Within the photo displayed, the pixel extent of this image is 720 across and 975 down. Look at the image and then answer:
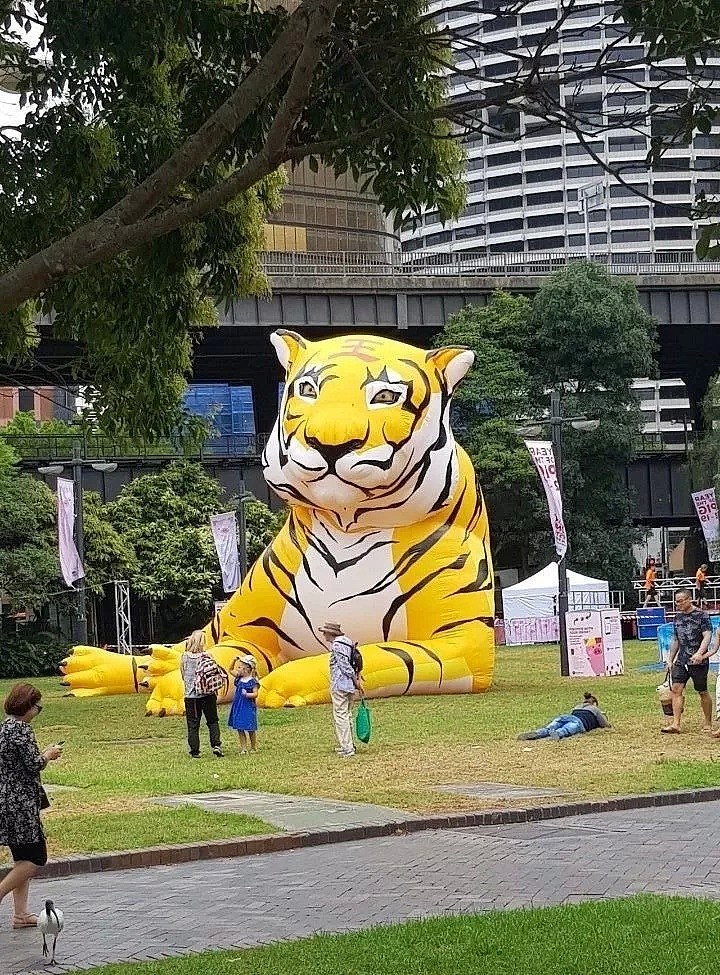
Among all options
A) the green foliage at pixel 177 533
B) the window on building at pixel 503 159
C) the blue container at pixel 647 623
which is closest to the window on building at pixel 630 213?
Answer: the window on building at pixel 503 159

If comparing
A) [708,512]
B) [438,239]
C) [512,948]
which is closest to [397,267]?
[708,512]

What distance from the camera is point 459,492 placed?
2516 centimetres

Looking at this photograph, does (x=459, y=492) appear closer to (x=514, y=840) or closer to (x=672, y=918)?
(x=514, y=840)

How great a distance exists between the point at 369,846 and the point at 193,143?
6.24m

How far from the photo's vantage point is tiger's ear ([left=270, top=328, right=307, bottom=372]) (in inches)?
984

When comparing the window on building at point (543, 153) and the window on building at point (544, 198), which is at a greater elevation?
the window on building at point (543, 153)

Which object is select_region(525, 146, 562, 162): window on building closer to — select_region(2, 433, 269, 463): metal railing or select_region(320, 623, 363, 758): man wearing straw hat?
select_region(2, 433, 269, 463): metal railing

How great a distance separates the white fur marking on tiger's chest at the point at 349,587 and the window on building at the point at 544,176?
4025 inches

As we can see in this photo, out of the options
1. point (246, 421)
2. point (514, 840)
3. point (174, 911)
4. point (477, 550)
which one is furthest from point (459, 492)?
point (246, 421)

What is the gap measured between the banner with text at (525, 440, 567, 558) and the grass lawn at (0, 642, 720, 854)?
6.93 m

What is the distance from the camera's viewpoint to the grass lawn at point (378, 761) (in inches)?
555

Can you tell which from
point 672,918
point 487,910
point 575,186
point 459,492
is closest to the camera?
point 672,918

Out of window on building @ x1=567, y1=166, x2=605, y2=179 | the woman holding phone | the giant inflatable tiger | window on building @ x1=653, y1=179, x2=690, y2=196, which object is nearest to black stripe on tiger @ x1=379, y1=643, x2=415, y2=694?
the giant inflatable tiger

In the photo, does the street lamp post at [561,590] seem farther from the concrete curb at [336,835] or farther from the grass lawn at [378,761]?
the concrete curb at [336,835]
